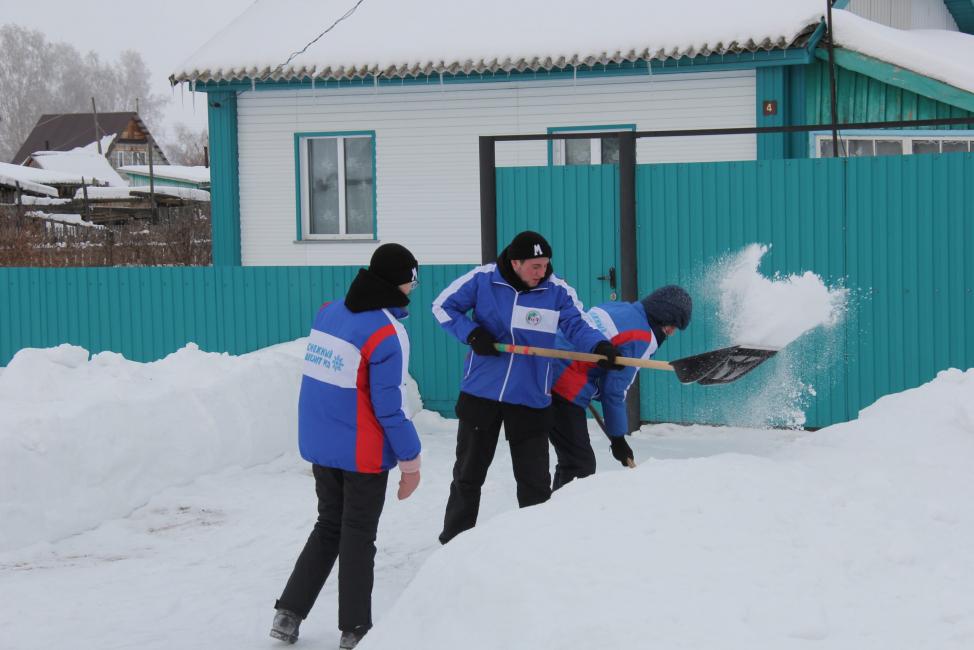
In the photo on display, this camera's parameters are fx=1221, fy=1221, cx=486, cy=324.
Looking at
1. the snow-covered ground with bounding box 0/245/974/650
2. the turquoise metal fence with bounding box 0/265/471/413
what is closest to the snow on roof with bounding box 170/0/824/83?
the turquoise metal fence with bounding box 0/265/471/413

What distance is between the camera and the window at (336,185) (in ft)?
44.5

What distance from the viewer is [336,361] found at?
4473 mm

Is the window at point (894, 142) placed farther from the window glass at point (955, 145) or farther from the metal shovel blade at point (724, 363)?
the metal shovel blade at point (724, 363)

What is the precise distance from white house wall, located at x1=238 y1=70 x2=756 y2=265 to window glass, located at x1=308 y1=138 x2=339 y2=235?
0.73 ft

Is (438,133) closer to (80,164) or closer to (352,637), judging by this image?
(352,637)

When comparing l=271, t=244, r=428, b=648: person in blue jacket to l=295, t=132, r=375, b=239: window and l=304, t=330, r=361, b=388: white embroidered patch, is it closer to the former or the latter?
l=304, t=330, r=361, b=388: white embroidered patch

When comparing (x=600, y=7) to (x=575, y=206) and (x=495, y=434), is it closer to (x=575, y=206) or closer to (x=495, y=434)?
(x=575, y=206)

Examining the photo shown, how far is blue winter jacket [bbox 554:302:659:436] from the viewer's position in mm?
5504

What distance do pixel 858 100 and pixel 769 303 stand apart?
169 inches

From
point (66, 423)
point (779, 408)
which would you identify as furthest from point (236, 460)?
point (779, 408)

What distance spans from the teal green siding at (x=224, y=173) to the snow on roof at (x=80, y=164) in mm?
37862

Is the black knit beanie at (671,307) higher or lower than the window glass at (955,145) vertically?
lower

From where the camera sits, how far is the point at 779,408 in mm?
8297

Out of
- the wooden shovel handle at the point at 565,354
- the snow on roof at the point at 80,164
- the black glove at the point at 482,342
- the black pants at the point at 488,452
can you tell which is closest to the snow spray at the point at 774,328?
the wooden shovel handle at the point at 565,354
